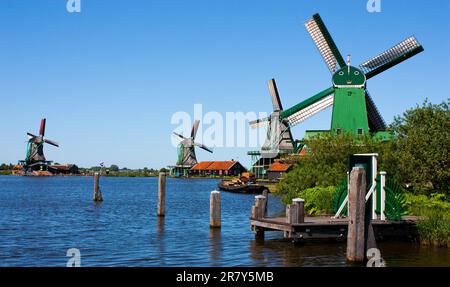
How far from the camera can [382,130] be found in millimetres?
63531

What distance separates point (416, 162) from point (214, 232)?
1062 cm

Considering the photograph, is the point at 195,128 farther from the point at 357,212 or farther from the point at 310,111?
the point at 357,212

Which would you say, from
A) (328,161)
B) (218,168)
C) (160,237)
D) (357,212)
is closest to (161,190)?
(160,237)

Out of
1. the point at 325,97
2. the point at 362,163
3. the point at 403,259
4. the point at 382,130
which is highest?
the point at 325,97

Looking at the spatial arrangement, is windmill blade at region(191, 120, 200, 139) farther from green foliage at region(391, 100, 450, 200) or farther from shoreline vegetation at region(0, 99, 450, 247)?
green foliage at region(391, 100, 450, 200)

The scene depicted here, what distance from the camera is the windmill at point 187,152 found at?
152 metres

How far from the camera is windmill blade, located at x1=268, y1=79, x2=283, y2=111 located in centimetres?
9112

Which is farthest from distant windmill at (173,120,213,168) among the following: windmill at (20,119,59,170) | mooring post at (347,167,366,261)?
mooring post at (347,167,366,261)

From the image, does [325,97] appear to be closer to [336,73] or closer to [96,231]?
[336,73]

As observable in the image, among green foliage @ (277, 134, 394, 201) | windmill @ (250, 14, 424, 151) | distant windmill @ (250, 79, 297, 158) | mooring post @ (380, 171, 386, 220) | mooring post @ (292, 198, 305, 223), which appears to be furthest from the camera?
distant windmill @ (250, 79, 297, 158)

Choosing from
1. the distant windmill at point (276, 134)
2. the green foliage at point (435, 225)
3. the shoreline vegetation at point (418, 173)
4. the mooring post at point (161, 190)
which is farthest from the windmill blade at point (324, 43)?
the green foliage at point (435, 225)

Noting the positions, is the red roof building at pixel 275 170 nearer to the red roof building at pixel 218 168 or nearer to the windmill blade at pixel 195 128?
the windmill blade at pixel 195 128
